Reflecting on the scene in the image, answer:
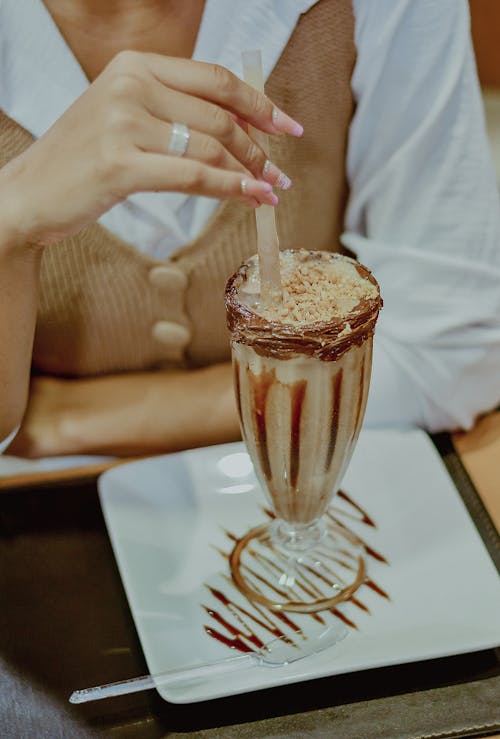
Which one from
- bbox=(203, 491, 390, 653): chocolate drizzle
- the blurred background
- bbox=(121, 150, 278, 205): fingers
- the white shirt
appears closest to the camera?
bbox=(121, 150, 278, 205): fingers

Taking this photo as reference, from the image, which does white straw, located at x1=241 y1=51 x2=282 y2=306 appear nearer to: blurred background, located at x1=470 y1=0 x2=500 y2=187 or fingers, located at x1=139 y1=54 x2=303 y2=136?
fingers, located at x1=139 y1=54 x2=303 y2=136

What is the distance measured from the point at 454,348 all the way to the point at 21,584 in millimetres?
537

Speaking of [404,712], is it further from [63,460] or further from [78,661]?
[63,460]

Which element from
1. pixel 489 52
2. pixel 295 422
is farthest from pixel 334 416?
pixel 489 52

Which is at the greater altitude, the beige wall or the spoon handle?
the beige wall

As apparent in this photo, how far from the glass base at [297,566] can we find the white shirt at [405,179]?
0.20 m

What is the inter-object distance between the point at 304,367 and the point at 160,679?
0.86 ft

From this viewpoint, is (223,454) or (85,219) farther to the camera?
(223,454)

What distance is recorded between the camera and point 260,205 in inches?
23.5

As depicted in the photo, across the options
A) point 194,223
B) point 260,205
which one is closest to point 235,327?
point 260,205

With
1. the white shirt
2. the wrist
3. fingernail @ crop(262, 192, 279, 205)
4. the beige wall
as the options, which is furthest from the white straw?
the beige wall

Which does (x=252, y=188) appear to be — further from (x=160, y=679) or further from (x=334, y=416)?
(x=160, y=679)

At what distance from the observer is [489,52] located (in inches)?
79.7

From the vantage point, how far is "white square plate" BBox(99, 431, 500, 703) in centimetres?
64
